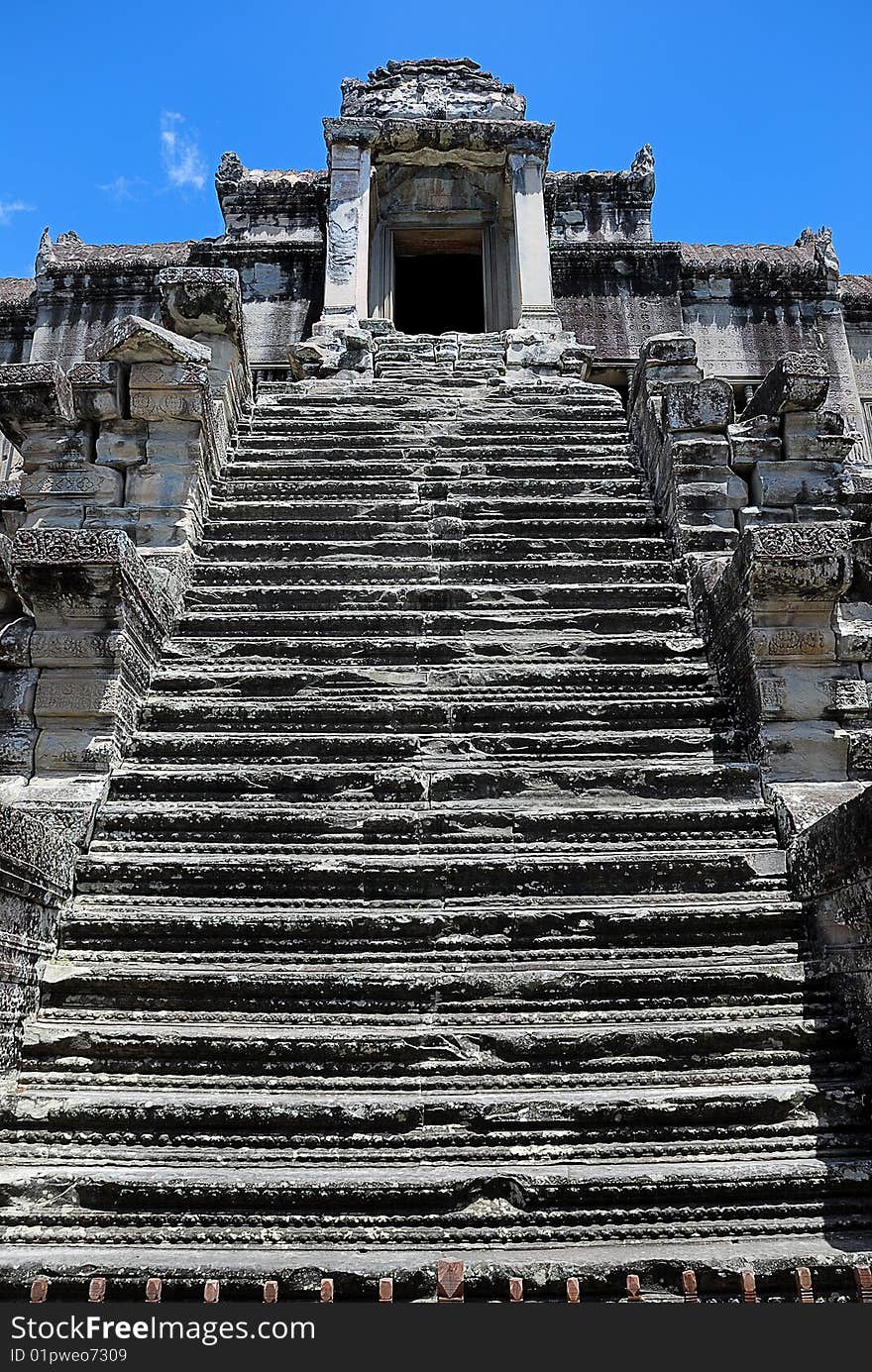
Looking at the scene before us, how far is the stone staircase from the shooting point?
350cm

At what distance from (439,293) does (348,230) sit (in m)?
3.73

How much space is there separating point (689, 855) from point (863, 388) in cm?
1389

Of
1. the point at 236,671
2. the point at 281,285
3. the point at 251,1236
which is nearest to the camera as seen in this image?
the point at 251,1236

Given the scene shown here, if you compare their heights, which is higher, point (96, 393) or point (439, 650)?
point (96, 393)

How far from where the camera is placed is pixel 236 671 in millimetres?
6043

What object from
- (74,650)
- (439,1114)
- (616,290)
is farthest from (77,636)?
(616,290)

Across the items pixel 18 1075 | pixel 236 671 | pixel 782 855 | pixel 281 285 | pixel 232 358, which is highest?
pixel 281 285

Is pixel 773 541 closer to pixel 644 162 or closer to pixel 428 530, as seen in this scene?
pixel 428 530

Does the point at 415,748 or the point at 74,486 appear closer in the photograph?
the point at 415,748

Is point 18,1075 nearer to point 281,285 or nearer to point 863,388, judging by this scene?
point 281,285

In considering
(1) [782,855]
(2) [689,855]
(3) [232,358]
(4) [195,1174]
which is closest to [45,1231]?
(4) [195,1174]

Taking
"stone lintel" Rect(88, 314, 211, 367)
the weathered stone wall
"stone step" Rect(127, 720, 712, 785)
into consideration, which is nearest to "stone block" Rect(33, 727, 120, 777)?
"stone step" Rect(127, 720, 712, 785)

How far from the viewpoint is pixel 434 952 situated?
4.44 m

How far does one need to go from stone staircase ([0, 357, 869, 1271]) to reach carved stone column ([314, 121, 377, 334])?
7.49 m
